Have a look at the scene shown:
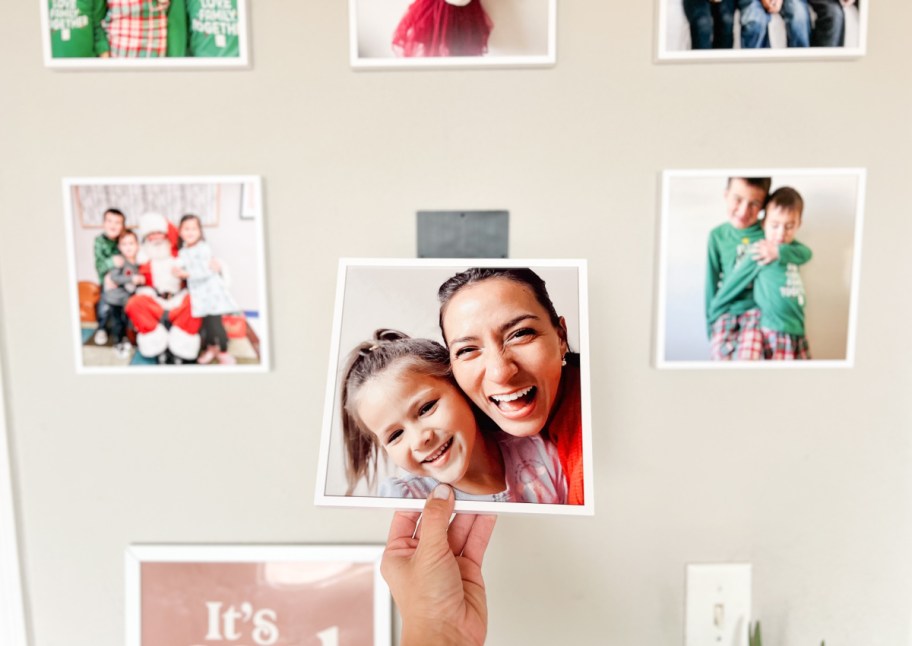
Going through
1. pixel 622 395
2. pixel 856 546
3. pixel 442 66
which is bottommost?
pixel 856 546

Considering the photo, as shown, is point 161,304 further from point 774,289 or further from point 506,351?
point 774,289

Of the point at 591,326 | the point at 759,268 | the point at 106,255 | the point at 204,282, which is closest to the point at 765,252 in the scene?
the point at 759,268

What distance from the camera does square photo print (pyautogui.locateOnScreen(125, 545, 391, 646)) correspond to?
688 mm

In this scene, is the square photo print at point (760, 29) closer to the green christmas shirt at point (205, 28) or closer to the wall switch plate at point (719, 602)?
the green christmas shirt at point (205, 28)

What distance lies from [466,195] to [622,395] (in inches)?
11.7

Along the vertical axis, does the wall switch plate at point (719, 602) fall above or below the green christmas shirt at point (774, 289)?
below

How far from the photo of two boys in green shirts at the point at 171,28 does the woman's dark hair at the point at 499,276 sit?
353 mm

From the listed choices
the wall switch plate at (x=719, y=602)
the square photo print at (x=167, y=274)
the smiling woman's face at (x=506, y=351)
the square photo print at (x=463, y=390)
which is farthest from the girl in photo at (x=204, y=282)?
the wall switch plate at (x=719, y=602)

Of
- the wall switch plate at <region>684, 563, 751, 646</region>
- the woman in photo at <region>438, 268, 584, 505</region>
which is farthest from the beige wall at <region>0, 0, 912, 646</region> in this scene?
the woman in photo at <region>438, 268, 584, 505</region>

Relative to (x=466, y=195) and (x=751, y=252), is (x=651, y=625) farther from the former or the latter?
(x=466, y=195)

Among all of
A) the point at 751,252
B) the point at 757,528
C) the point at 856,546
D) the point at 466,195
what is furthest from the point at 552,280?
the point at 856,546

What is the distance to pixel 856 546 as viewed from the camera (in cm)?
69

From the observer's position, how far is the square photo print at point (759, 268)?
2.10ft

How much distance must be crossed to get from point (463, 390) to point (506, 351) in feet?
0.18
